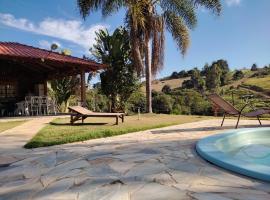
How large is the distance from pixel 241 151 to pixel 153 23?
36.3 ft

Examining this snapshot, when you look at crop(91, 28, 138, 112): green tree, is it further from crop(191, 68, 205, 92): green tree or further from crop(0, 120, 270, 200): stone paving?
crop(191, 68, 205, 92): green tree

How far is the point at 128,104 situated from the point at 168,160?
14695 mm

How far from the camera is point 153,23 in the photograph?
1691 centimetres

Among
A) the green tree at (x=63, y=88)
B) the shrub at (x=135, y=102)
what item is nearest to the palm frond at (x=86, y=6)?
the shrub at (x=135, y=102)

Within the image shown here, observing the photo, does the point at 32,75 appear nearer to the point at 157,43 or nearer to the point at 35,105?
the point at 35,105

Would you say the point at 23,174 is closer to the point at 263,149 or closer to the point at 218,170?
the point at 218,170

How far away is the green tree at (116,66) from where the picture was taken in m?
18.9

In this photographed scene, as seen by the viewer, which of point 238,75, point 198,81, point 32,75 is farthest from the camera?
point 238,75

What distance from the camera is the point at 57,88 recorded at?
2153cm

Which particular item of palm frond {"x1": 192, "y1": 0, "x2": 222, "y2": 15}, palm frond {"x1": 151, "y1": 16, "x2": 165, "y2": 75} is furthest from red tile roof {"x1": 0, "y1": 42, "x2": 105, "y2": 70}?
palm frond {"x1": 192, "y1": 0, "x2": 222, "y2": 15}

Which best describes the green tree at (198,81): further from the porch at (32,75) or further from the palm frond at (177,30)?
the porch at (32,75)

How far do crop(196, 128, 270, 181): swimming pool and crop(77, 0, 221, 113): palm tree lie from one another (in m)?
9.54

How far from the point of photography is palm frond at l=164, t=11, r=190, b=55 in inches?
686

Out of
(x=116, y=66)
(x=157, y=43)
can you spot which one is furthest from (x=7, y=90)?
(x=157, y=43)
